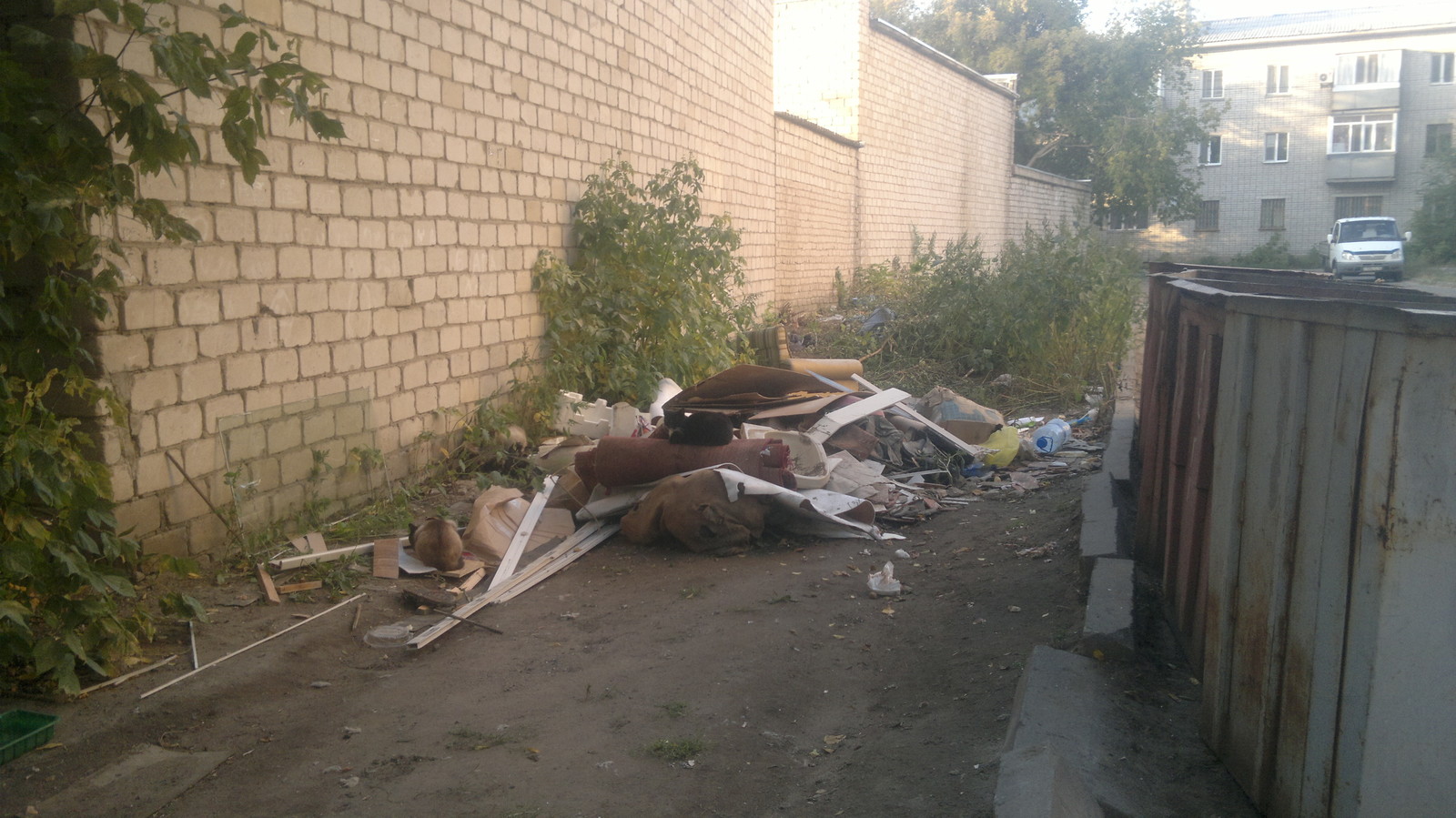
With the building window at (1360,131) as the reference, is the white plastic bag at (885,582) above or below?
below

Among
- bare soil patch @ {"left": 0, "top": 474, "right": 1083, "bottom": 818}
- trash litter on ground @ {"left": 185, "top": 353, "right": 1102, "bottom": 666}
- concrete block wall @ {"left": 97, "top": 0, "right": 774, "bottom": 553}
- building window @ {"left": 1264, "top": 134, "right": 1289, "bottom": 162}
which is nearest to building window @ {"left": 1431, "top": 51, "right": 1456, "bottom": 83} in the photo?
building window @ {"left": 1264, "top": 134, "right": 1289, "bottom": 162}

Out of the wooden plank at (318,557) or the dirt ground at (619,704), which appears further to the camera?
the wooden plank at (318,557)

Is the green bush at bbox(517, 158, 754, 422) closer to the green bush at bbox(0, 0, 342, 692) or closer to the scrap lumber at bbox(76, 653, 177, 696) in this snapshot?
the scrap lumber at bbox(76, 653, 177, 696)

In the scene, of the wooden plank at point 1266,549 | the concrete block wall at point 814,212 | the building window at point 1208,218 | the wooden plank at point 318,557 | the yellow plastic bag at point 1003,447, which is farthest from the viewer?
the building window at point 1208,218

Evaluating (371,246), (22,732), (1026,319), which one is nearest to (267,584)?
(22,732)

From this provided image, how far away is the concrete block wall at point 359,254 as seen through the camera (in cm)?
430

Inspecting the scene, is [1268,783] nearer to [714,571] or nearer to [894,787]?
[894,787]

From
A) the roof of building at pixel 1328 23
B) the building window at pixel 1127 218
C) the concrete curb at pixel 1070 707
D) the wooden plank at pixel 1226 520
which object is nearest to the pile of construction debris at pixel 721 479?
the concrete curb at pixel 1070 707

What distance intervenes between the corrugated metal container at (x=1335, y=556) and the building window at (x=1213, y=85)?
162ft

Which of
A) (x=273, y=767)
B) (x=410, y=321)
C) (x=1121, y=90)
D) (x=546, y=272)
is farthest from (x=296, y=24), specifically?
(x=1121, y=90)

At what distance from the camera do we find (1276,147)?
44219 millimetres

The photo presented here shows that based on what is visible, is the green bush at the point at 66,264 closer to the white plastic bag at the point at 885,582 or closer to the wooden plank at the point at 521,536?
the wooden plank at the point at 521,536

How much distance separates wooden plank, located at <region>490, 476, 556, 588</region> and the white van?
29.4 m

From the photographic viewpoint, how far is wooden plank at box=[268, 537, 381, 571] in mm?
4641
